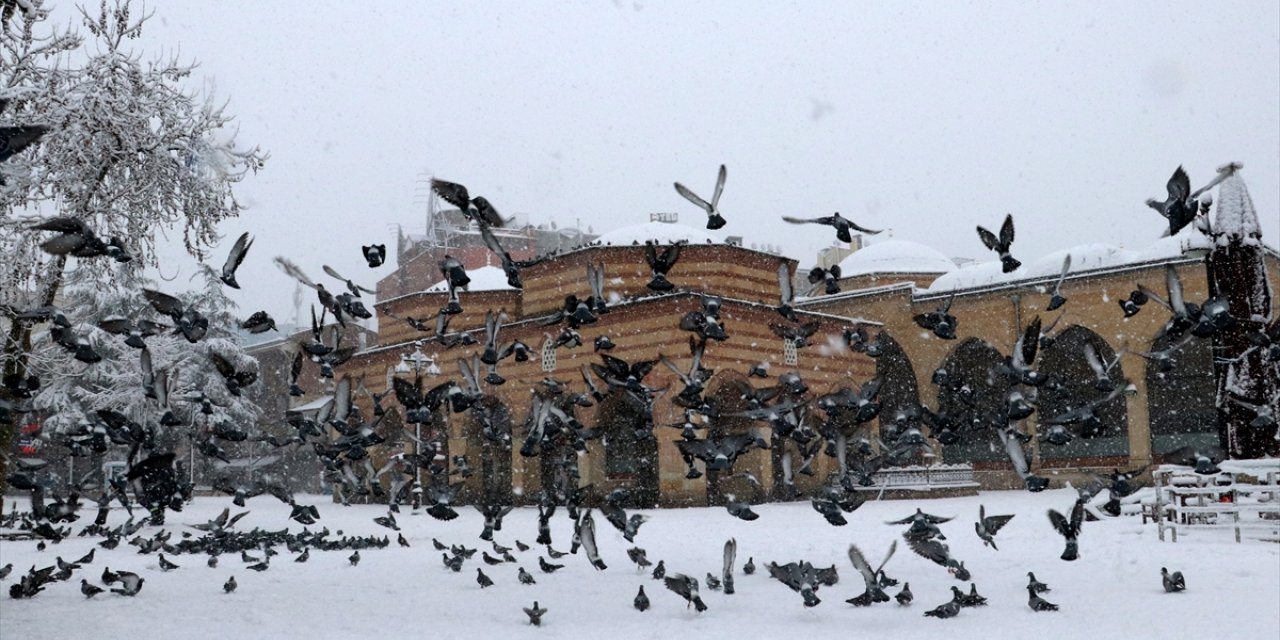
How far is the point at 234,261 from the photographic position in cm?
976

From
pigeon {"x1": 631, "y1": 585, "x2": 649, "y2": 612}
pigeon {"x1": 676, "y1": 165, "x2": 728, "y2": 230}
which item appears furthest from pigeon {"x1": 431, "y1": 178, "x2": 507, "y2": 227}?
pigeon {"x1": 631, "y1": 585, "x2": 649, "y2": 612}

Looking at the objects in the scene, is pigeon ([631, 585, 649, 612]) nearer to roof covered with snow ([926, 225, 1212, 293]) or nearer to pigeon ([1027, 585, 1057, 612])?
pigeon ([1027, 585, 1057, 612])

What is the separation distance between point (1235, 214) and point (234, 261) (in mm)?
13733

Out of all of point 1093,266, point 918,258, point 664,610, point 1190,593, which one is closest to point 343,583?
point 664,610

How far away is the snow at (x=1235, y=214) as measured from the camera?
47.8ft

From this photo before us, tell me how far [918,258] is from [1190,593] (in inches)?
1366

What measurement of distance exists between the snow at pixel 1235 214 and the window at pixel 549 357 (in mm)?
19996

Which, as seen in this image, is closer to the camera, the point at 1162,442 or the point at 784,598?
the point at 784,598

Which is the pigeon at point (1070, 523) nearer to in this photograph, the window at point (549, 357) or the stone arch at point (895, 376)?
the window at point (549, 357)

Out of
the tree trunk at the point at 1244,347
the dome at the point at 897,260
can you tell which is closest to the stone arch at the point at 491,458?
the dome at the point at 897,260

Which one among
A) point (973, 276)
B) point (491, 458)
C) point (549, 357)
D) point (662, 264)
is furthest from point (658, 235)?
point (662, 264)

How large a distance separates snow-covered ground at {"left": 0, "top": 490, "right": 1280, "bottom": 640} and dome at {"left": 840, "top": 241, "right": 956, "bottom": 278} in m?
26.9

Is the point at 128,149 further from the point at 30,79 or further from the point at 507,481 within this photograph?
the point at 507,481

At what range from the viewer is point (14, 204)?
1009 cm
